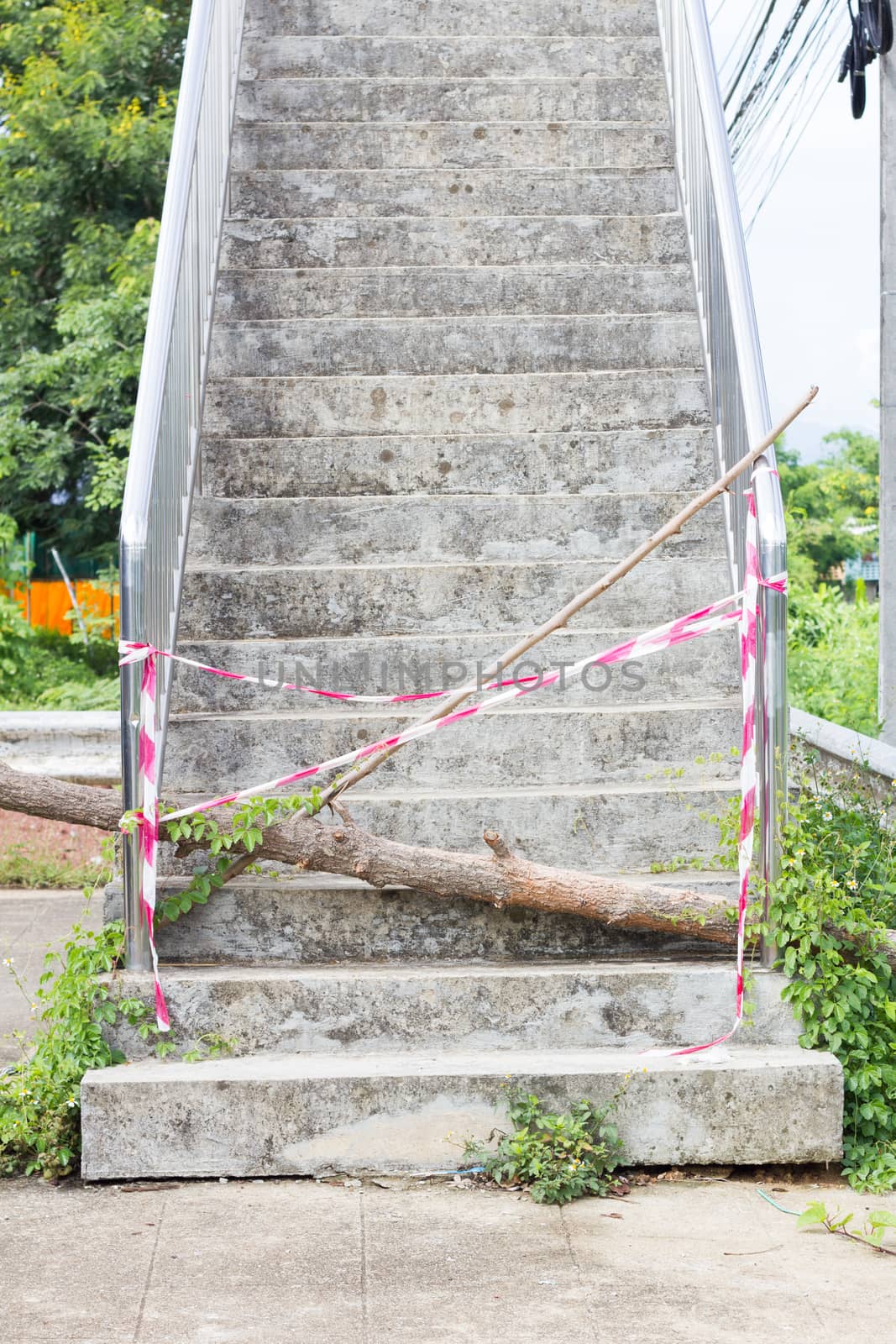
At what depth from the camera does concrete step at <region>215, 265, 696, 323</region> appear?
6008mm

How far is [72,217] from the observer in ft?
41.8

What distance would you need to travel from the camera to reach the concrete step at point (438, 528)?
5.07m

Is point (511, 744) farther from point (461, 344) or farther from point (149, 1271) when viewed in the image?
point (461, 344)

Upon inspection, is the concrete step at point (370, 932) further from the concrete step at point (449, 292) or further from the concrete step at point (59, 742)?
the concrete step at point (59, 742)

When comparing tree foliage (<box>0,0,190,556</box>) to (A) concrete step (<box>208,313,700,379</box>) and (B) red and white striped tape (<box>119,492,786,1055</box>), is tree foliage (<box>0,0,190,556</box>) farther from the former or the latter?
(B) red and white striped tape (<box>119,492,786,1055</box>)

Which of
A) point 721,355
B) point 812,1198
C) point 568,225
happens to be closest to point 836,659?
point 568,225

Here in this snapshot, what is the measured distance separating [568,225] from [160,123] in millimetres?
7312

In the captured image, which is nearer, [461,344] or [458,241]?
[461,344]

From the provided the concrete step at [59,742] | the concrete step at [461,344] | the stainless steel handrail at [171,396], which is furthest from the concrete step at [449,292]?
the concrete step at [59,742]

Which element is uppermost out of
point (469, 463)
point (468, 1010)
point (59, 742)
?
point (469, 463)

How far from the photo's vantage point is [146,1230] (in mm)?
3299

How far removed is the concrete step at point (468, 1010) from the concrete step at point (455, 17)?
558 cm

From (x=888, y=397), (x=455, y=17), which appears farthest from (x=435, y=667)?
(x=455, y=17)

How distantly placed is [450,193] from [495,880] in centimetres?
395
